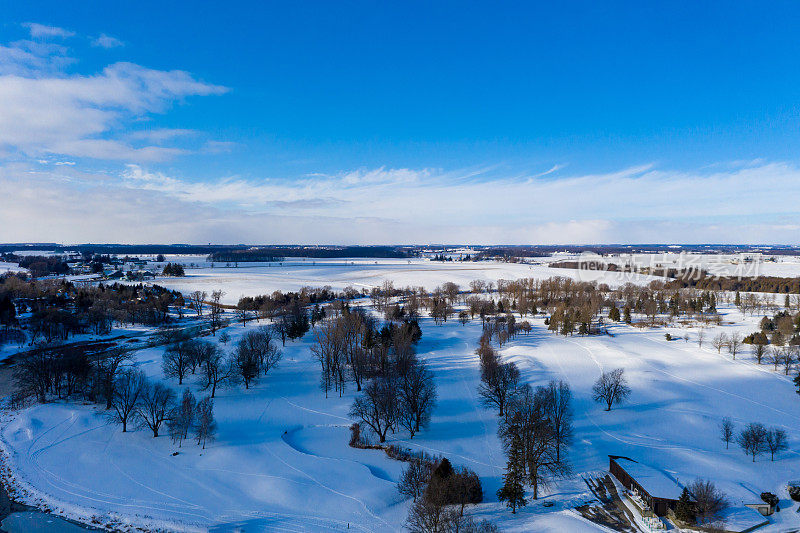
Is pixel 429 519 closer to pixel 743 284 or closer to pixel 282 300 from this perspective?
pixel 282 300

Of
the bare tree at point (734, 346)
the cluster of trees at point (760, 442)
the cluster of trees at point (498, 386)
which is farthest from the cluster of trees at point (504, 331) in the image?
the cluster of trees at point (760, 442)

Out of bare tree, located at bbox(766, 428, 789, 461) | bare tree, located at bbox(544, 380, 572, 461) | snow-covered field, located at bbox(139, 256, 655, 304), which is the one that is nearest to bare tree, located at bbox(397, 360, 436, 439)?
bare tree, located at bbox(544, 380, 572, 461)

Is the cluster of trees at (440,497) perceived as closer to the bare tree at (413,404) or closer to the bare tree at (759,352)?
the bare tree at (413,404)

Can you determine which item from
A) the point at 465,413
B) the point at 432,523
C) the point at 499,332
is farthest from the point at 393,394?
the point at 499,332

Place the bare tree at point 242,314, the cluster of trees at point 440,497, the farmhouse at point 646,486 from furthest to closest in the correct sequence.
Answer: the bare tree at point 242,314, the farmhouse at point 646,486, the cluster of trees at point 440,497

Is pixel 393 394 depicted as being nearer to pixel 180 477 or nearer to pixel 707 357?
pixel 180 477
